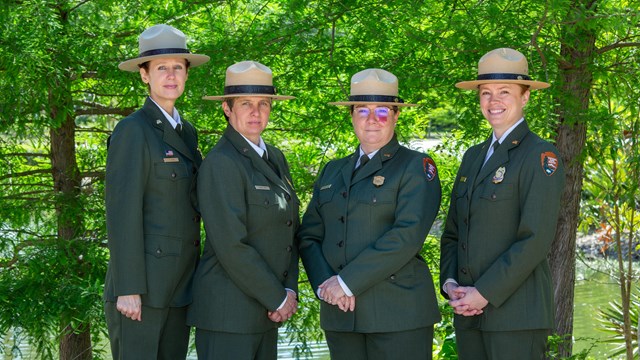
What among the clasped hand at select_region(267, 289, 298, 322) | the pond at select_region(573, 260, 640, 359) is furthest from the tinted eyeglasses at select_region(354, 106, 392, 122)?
the pond at select_region(573, 260, 640, 359)

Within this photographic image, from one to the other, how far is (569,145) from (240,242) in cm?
253

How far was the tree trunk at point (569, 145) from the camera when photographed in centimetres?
488

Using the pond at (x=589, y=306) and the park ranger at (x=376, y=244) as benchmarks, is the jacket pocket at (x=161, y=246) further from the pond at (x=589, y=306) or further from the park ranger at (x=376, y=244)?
the pond at (x=589, y=306)

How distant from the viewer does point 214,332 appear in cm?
→ 365

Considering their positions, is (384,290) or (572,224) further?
(572,224)

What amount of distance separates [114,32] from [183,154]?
8.49 feet

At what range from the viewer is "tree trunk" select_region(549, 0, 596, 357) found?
488 cm

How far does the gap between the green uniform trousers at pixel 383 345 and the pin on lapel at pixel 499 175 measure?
645mm

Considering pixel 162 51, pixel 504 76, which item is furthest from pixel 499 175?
pixel 162 51

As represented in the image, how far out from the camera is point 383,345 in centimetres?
362

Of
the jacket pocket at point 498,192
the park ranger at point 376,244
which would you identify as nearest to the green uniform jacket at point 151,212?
the park ranger at point 376,244

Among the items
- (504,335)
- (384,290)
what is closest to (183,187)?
(384,290)

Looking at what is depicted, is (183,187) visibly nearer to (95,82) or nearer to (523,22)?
(523,22)

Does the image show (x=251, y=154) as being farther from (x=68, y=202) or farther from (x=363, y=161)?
(x=68, y=202)
